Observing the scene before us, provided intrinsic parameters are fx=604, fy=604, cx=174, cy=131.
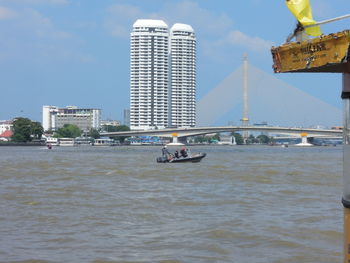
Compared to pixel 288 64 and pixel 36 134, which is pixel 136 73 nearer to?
pixel 36 134

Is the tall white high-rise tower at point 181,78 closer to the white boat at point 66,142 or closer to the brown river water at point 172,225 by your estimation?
the white boat at point 66,142

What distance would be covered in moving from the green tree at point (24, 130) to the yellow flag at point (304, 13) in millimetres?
109939

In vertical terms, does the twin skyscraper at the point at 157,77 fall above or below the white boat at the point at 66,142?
above

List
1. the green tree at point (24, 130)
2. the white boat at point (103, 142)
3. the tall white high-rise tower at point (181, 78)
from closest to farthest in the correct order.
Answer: the green tree at point (24, 130), the white boat at point (103, 142), the tall white high-rise tower at point (181, 78)

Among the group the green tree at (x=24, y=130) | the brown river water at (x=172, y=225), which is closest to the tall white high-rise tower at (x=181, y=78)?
the green tree at (x=24, y=130)

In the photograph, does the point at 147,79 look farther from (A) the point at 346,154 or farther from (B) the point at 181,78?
(A) the point at 346,154

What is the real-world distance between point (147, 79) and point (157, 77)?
9.33ft

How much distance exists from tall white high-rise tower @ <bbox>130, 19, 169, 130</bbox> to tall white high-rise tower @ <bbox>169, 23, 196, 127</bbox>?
4.92 m

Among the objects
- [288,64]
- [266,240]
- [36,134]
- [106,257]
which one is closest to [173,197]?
[266,240]

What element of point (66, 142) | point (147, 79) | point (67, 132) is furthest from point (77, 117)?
point (66, 142)

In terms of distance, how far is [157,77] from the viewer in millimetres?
159250

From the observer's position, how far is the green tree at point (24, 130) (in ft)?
360

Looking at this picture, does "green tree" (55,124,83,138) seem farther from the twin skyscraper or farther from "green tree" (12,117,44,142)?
the twin skyscraper

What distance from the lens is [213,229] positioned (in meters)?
10.4
